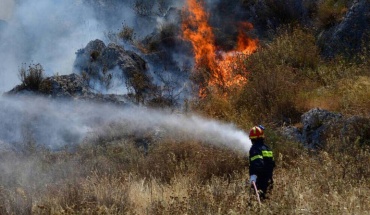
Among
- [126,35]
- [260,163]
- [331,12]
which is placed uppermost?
[126,35]

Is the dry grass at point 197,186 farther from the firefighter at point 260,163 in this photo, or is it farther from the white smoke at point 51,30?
the white smoke at point 51,30

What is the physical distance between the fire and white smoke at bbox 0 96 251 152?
2.49m

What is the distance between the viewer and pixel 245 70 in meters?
13.1

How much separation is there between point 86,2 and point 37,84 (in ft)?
40.7

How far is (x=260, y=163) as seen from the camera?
605cm

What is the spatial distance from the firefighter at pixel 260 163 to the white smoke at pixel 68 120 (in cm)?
350

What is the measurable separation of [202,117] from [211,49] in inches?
244

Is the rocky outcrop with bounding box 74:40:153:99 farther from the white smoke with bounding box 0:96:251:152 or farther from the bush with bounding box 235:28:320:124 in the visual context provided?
the bush with bounding box 235:28:320:124

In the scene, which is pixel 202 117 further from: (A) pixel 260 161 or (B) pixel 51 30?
(B) pixel 51 30

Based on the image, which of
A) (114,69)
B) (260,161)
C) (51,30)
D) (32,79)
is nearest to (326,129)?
(260,161)

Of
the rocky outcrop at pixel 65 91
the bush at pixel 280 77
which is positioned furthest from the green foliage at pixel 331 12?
the rocky outcrop at pixel 65 91

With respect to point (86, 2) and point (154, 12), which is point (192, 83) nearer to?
point (154, 12)

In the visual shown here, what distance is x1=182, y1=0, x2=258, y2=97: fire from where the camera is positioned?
1349 cm

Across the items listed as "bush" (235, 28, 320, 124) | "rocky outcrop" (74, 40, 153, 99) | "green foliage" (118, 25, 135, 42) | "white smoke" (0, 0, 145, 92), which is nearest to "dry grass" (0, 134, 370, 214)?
"bush" (235, 28, 320, 124)
